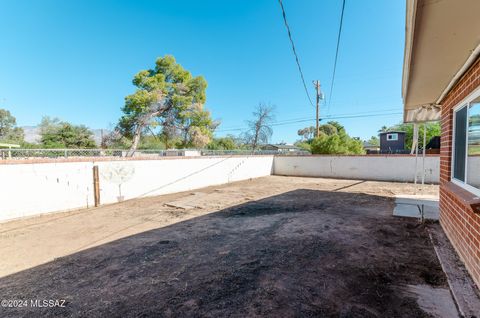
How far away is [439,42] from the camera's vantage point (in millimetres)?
1715

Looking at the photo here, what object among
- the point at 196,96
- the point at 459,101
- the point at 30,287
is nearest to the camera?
the point at 30,287

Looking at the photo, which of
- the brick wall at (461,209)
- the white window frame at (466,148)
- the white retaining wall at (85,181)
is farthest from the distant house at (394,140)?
the white window frame at (466,148)

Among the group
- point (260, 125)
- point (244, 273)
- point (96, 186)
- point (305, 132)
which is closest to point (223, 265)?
point (244, 273)

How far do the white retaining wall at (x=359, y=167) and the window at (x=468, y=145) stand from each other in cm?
872

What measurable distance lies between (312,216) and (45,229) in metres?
5.54

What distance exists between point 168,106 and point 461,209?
17.5 meters

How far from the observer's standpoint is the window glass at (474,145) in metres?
2.32

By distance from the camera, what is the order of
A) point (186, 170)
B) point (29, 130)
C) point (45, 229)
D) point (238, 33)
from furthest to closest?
1. point (29, 130)
2. point (238, 33)
3. point (186, 170)
4. point (45, 229)

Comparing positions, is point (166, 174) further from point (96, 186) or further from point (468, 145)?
point (468, 145)

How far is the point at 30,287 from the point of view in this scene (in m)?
2.27

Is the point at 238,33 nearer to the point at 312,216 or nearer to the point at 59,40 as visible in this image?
the point at 59,40

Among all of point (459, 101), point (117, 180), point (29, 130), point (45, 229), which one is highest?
point (29, 130)

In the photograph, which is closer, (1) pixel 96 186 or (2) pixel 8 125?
(1) pixel 96 186

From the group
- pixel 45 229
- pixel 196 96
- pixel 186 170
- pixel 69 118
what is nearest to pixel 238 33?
pixel 196 96
